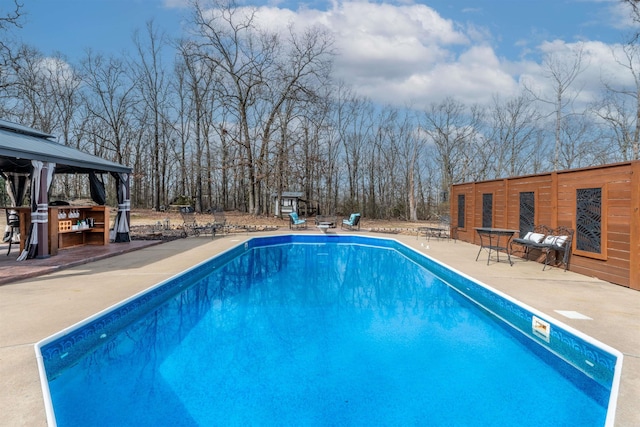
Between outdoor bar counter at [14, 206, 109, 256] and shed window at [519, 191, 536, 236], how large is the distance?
31.2ft

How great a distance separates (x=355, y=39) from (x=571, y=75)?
31.3ft

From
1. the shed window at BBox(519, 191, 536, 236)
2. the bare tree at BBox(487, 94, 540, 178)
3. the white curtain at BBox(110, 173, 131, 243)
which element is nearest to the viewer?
the shed window at BBox(519, 191, 536, 236)

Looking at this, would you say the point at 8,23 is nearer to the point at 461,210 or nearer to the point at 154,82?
the point at 154,82

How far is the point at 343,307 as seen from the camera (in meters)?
5.05

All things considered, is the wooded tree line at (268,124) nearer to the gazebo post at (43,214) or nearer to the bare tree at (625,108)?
the bare tree at (625,108)

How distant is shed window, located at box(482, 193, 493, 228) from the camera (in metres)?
9.46

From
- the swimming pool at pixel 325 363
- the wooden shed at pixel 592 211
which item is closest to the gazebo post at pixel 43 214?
the swimming pool at pixel 325 363

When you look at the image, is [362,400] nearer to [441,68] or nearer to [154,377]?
[154,377]

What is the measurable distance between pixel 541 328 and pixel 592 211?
10.7ft

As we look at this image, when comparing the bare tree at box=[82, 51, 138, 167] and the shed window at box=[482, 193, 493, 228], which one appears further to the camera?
the bare tree at box=[82, 51, 138, 167]

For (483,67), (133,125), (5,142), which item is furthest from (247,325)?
(133,125)

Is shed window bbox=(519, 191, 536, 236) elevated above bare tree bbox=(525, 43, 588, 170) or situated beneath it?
situated beneath

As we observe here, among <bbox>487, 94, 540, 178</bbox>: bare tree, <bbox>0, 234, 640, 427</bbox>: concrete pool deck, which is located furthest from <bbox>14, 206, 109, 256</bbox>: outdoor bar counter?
<bbox>487, 94, 540, 178</bbox>: bare tree

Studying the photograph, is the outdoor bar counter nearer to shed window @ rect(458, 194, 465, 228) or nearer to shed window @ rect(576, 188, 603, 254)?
shed window @ rect(576, 188, 603, 254)
